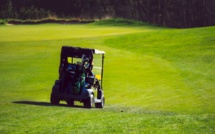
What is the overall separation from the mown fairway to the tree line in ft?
58.3

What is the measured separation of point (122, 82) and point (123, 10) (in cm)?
4641

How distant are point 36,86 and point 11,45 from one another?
16139 millimetres

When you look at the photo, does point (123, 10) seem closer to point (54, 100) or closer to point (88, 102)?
point (54, 100)

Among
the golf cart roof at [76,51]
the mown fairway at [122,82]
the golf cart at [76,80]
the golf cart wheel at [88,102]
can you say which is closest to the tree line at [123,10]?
the mown fairway at [122,82]

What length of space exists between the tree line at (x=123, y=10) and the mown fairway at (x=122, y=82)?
58.3 feet

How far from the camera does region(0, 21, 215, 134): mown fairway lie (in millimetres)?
13023

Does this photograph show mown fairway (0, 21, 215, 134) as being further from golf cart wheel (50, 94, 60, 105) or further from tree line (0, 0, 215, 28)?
tree line (0, 0, 215, 28)

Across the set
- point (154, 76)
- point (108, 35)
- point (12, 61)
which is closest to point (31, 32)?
point (108, 35)

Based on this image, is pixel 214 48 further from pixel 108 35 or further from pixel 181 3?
pixel 181 3

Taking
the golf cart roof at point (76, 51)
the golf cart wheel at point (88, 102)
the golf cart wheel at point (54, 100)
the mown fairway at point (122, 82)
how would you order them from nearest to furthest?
the mown fairway at point (122, 82), the golf cart wheel at point (88, 102), the golf cart wheel at point (54, 100), the golf cart roof at point (76, 51)

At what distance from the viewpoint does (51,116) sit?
14305mm

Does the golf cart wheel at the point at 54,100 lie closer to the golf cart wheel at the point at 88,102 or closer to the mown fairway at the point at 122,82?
the mown fairway at the point at 122,82

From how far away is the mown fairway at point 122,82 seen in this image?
42.7 feet

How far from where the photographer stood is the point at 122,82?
26.7 meters
